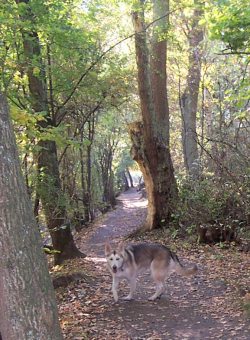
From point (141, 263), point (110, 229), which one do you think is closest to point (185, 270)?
point (141, 263)

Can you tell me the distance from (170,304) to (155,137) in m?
8.64

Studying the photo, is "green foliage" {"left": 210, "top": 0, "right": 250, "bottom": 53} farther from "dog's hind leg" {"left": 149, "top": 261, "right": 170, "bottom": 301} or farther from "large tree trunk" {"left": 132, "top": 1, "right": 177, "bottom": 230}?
"large tree trunk" {"left": 132, "top": 1, "right": 177, "bottom": 230}

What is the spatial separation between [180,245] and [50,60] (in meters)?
7.11

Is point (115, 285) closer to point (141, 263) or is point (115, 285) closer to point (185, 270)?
point (141, 263)

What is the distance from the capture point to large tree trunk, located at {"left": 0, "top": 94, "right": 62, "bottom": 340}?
3811 mm

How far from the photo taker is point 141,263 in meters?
8.07

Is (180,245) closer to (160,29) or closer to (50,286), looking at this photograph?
(160,29)

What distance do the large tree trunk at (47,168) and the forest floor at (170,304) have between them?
0.74 meters

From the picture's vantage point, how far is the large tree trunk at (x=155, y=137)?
1540cm

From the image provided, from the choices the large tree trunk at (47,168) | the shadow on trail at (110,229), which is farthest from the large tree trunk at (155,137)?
the large tree trunk at (47,168)

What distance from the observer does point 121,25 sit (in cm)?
1978

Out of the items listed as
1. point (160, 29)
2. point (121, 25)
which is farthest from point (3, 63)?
point (121, 25)

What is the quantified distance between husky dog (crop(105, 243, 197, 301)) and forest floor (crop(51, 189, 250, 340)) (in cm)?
48

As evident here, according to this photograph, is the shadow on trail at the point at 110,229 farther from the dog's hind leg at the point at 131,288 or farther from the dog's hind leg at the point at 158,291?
the dog's hind leg at the point at 158,291
